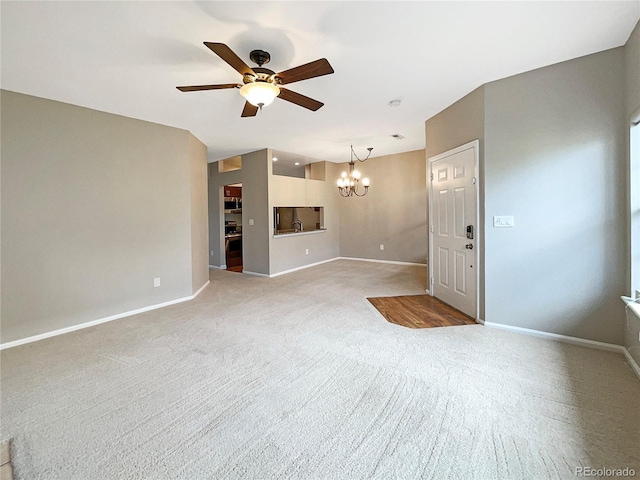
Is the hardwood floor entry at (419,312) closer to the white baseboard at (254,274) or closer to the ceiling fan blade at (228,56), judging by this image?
the white baseboard at (254,274)

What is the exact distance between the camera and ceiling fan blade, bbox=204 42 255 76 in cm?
176

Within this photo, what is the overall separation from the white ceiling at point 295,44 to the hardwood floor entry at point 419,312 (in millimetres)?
2687

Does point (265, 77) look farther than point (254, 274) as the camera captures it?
No

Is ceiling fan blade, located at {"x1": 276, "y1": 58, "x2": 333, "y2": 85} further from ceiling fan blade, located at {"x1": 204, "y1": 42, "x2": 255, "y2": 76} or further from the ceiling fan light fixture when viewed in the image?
ceiling fan blade, located at {"x1": 204, "y1": 42, "x2": 255, "y2": 76}

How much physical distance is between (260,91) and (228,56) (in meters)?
0.33

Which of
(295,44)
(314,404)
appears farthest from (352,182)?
(314,404)

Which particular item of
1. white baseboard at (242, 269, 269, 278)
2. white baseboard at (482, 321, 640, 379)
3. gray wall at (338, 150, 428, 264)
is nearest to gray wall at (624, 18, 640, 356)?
white baseboard at (482, 321, 640, 379)

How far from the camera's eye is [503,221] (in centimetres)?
302

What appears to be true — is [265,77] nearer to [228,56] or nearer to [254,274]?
[228,56]

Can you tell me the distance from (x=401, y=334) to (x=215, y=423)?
199 centimetres

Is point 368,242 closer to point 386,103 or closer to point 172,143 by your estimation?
point 386,103

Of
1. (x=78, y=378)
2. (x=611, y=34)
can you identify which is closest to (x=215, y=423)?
(x=78, y=378)

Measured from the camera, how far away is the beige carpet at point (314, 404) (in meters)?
1.46

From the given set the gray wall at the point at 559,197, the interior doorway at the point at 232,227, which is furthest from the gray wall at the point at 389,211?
the gray wall at the point at 559,197
